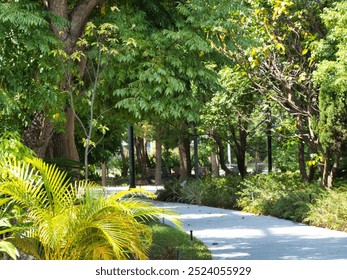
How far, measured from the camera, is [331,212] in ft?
56.3

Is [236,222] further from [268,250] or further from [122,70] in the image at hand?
[122,70]

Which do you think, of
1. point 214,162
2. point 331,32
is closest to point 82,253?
point 331,32

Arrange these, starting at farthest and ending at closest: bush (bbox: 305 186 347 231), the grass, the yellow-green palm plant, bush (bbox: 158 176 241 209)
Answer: bush (bbox: 158 176 241 209), bush (bbox: 305 186 347 231), the grass, the yellow-green palm plant

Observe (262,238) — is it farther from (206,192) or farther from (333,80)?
(206,192)

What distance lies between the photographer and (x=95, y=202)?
827 centimetres

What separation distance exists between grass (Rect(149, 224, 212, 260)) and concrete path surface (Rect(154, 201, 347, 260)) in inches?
13.0

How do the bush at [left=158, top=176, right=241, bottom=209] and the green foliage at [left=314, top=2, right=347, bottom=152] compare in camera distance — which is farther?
the bush at [left=158, top=176, right=241, bottom=209]

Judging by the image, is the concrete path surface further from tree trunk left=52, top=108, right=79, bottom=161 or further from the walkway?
tree trunk left=52, top=108, right=79, bottom=161

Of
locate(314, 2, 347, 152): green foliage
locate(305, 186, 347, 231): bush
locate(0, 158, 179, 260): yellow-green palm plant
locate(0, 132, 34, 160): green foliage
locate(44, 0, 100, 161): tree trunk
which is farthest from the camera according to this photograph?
locate(314, 2, 347, 152): green foliage

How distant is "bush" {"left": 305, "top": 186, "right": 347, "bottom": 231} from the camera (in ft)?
53.9

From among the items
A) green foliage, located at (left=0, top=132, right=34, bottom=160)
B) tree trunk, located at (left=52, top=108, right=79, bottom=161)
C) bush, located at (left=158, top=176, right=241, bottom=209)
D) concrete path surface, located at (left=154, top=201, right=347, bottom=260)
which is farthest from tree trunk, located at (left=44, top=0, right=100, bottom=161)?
bush, located at (left=158, top=176, right=241, bottom=209)

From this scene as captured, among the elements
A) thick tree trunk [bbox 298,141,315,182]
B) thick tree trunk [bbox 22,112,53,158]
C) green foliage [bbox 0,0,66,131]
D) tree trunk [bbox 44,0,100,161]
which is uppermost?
tree trunk [bbox 44,0,100,161]

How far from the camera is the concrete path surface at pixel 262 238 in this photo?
12.8m

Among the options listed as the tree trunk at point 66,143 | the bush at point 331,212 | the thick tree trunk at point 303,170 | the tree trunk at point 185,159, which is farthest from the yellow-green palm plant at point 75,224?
the tree trunk at point 185,159
